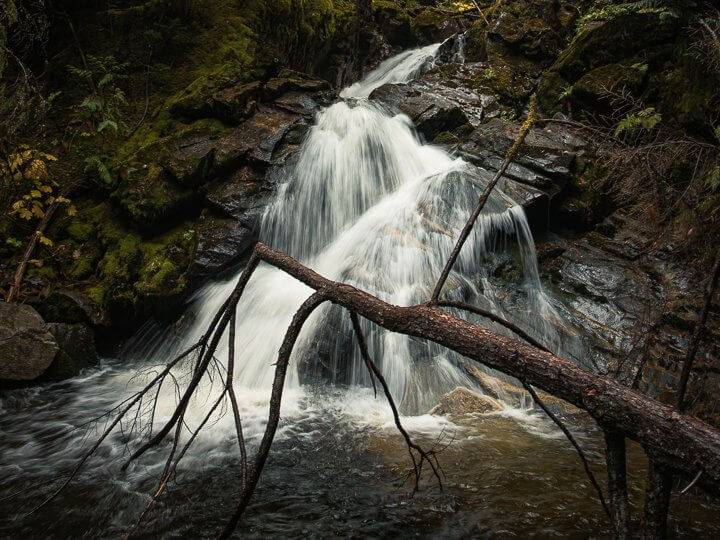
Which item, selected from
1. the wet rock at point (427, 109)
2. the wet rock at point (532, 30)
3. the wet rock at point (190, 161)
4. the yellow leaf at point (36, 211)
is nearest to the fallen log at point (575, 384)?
the wet rock at point (190, 161)

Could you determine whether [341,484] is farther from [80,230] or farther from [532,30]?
[532,30]

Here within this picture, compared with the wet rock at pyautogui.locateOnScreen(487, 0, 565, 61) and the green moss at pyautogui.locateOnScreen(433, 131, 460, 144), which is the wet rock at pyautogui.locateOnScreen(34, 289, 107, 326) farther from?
the wet rock at pyautogui.locateOnScreen(487, 0, 565, 61)

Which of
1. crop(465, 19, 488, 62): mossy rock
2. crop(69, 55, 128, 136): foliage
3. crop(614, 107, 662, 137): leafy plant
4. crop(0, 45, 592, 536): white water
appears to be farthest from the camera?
crop(465, 19, 488, 62): mossy rock

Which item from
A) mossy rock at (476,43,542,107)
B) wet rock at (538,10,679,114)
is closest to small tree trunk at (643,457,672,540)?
wet rock at (538,10,679,114)

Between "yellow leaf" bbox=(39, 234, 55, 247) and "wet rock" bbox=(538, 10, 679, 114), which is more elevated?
"wet rock" bbox=(538, 10, 679, 114)

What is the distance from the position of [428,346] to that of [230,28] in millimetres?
8989

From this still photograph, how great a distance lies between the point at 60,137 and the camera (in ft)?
26.8

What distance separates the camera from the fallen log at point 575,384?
3.85 ft

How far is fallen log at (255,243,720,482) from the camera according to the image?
3.85ft

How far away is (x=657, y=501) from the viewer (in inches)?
47.3

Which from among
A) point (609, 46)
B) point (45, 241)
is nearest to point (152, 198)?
point (45, 241)

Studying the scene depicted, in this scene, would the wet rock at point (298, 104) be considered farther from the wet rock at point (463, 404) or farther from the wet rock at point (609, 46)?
the wet rock at point (463, 404)

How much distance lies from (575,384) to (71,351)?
6.81m

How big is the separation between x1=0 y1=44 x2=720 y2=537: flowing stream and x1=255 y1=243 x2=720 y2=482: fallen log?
6.49 feet
